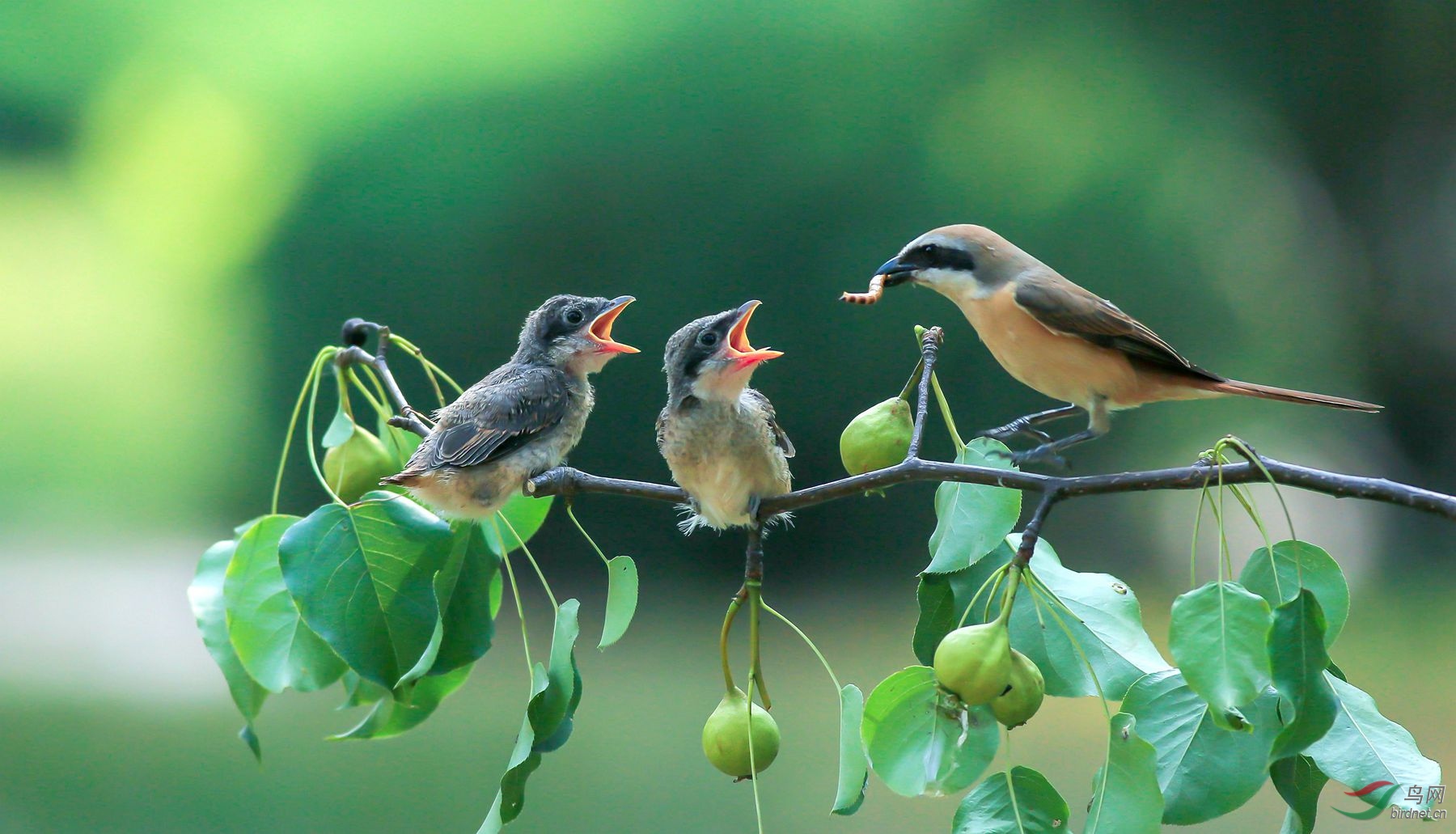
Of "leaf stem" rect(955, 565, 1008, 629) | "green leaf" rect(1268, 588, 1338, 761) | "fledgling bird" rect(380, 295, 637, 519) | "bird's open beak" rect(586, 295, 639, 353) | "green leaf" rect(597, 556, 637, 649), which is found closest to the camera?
"green leaf" rect(1268, 588, 1338, 761)

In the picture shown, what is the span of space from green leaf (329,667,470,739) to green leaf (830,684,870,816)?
1.31 feet

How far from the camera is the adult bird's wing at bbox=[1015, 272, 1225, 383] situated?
869 mm

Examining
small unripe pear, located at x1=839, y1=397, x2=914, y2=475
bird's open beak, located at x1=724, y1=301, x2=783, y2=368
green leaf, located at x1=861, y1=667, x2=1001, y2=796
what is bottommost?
green leaf, located at x1=861, y1=667, x2=1001, y2=796

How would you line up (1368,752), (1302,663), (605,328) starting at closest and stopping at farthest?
(1302,663) → (1368,752) → (605,328)

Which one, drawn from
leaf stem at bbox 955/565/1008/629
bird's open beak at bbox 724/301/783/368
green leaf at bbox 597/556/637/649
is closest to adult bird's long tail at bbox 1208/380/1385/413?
leaf stem at bbox 955/565/1008/629

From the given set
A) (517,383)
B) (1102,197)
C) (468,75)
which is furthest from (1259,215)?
(517,383)

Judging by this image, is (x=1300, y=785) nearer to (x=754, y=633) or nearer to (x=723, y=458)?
(x=754, y=633)

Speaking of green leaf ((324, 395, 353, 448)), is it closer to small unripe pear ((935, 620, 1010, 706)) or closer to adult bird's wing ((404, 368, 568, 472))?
adult bird's wing ((404, 368, 568, 472))

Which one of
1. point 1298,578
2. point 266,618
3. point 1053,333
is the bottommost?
point 266,618

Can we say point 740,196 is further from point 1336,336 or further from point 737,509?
point 737,509

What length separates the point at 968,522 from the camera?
2.53 ft

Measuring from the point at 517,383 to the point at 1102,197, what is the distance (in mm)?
3507

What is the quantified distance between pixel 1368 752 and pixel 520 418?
2.76 feet

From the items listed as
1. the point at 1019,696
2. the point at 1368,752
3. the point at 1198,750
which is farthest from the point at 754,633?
the point at 1368,752
